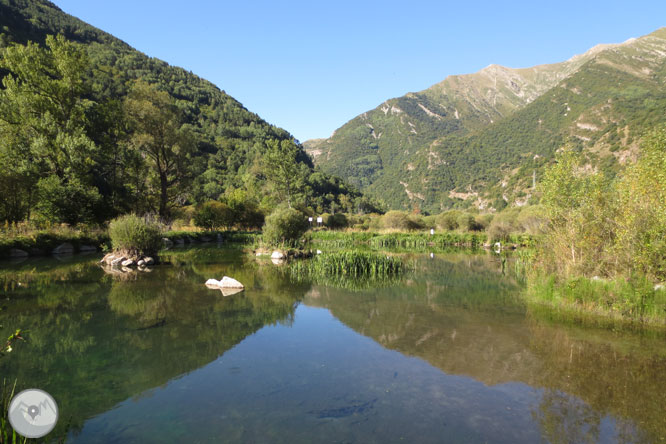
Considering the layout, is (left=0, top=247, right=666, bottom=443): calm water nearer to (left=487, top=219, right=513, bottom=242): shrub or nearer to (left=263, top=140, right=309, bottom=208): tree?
(left=487, top=219, right=513, bottom=242): shrub

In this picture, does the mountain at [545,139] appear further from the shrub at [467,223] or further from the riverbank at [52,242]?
the riverbank at [52,242]

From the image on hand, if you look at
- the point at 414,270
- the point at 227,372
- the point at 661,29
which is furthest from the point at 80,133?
the point at 661,29

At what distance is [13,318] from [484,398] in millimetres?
10593

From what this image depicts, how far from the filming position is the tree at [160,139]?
1357 inches

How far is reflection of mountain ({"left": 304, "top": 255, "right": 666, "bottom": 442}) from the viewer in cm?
503

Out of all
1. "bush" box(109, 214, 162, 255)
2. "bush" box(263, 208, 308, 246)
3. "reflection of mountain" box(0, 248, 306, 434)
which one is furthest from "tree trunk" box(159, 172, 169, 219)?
"reflection of mountain" box(0, 248, 306, 434)

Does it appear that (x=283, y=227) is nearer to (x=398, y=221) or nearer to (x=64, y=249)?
(x=64, y=249)

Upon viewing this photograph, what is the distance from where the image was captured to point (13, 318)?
28.7 ft

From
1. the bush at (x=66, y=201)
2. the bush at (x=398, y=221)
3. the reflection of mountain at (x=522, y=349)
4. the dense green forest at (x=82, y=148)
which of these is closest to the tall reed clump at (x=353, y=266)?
the reflection of mountain at (x=522, y=349)

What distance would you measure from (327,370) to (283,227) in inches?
753

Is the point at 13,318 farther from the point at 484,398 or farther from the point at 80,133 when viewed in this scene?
the point at 80,133

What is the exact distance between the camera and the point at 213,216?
142ft

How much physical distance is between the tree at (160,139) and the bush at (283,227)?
17503 mm

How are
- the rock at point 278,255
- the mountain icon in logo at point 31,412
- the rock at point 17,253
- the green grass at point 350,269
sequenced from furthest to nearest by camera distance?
the rock at point 278,255 → the rock at point 17,253 → the green grass at point 350,269 → the mountain icon in logo at point 31,412
